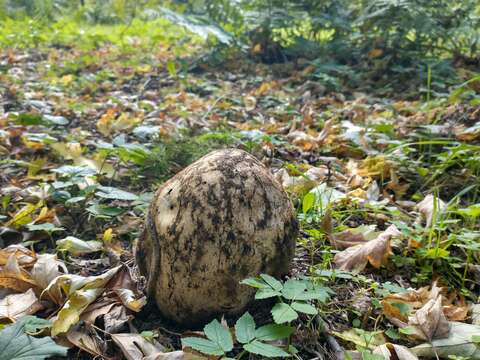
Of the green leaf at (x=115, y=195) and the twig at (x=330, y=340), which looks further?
the green leaf at (x=115, y=195)

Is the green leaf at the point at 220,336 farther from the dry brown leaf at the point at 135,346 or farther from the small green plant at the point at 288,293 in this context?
the dry brown leaf at the point at 135,346

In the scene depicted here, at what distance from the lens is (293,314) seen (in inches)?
47.9

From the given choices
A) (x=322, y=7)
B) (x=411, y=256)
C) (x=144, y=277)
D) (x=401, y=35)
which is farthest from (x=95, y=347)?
(x=322, y=7)

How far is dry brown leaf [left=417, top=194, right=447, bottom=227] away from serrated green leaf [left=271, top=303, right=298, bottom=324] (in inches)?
44.2

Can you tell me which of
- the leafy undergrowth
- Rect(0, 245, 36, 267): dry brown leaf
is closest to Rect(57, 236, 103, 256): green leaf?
the leafy undergrowth

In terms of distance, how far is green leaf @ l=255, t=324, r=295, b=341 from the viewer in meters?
1.22

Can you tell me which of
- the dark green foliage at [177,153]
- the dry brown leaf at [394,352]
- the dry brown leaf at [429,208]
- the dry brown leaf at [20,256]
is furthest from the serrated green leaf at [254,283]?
the dark green foliage at [177,153]

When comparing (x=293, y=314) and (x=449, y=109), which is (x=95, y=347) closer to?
(x=293, y=314)

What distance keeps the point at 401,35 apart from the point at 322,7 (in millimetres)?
1329

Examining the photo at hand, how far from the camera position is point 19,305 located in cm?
151

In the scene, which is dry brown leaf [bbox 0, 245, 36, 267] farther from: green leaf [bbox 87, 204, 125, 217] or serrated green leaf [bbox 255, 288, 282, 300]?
serrated green leaf [bbox 255, 288, 282, 300]

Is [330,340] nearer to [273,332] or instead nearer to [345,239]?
[273,332]

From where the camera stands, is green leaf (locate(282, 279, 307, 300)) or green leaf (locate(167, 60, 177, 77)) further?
green leaf (locate(167, 60, 177, 77))

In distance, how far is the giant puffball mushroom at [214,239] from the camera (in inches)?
54.6
